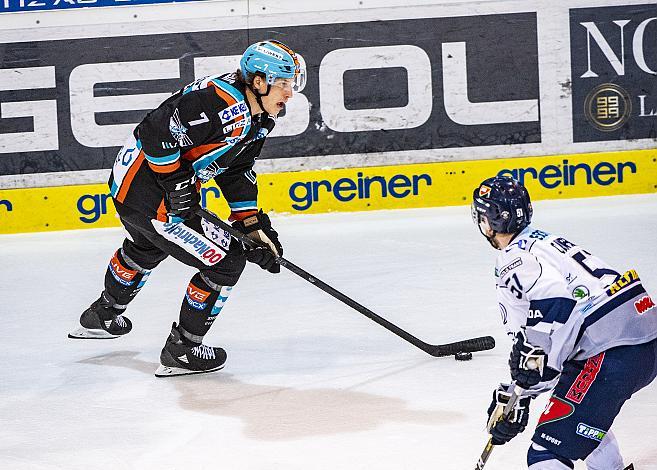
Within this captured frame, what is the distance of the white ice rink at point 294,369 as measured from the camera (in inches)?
114

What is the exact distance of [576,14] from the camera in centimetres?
730

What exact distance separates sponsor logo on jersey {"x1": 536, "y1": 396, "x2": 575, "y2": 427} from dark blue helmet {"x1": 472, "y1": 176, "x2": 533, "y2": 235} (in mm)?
391

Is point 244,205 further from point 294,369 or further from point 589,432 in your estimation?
point 589,432

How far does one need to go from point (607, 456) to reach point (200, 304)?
67.3 inches

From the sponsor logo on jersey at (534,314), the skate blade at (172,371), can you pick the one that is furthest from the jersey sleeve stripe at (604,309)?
the skate blade at (172,371)

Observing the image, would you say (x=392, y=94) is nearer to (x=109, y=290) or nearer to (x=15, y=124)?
(x=15, y=124)

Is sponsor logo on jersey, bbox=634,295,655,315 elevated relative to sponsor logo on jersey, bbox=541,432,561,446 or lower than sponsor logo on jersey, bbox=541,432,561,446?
elevated

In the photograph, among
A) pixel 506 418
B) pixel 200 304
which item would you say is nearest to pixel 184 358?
pixel 200 304

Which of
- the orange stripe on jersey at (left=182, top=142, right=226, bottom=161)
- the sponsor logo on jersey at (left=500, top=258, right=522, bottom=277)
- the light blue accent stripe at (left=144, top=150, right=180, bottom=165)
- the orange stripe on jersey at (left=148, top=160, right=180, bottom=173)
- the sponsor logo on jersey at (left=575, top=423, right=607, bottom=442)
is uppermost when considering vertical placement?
the orange stripe on jersey at (left=182, top=142, right=226, bottom=161)

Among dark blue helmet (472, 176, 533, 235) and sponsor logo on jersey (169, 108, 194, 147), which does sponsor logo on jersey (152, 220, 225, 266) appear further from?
dark blue helmet (472, 176, 533, 235)

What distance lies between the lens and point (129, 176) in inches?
151

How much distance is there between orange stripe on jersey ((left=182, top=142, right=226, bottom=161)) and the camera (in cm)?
366

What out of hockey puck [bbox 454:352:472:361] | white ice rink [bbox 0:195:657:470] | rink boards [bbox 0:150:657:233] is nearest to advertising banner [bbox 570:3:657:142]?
rink boards [bbox 0:150:657:233]

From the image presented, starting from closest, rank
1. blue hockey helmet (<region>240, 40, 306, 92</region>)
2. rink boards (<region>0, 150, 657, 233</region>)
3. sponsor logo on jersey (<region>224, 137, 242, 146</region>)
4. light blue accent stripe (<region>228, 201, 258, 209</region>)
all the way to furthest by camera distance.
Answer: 1. blue hockey helmet (<region>240, 40, 306, 92</region>)
2. sponsor logo on jersey (<region>224, 137, 242, 146</region>)
3. light blue accent stripe (<region>228, 201, 258, 209</region>)
4. rink boards (<region>0, 150, 657, 233</region>)
